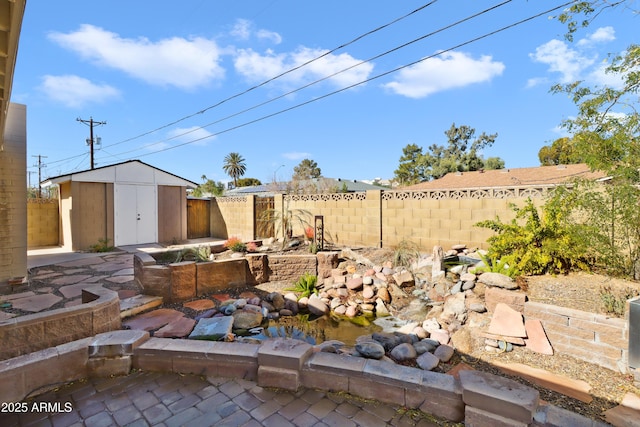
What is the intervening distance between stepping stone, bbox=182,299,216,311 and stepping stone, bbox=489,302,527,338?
3.62 meters

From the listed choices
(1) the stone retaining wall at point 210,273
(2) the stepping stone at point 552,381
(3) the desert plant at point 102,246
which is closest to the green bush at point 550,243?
(2) the stepping stone at point 552,381

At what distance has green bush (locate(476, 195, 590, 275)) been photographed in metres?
3.56

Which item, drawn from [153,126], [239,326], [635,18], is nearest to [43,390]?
[239,326]

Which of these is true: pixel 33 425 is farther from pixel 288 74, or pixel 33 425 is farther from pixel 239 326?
pixel 288 74

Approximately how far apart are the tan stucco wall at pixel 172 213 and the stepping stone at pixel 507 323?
9682mm

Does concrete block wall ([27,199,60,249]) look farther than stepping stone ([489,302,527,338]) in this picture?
Yes

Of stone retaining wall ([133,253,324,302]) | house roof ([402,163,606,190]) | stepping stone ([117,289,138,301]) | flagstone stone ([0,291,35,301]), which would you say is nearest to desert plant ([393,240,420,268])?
stone retaining wall ([133,253,324,302])

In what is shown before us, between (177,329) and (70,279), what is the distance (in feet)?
9.81

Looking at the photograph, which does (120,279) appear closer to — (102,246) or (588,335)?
(102,246)

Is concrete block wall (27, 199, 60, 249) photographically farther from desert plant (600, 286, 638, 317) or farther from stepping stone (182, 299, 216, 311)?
desert plant (600, 286, 638, 317)

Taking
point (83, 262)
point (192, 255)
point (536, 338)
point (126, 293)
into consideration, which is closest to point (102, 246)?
point (83, 262)

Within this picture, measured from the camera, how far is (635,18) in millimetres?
3189

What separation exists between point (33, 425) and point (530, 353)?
12.7ft

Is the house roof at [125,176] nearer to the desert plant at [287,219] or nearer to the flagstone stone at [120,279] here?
the desert plant at [287,219]
